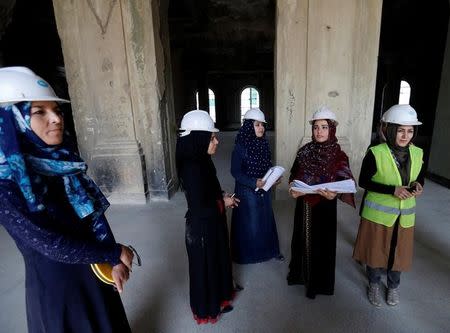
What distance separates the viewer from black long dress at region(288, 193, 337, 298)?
2.50 m

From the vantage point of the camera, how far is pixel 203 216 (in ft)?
7.29

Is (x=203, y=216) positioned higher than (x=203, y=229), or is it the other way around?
(x=203, y=216)

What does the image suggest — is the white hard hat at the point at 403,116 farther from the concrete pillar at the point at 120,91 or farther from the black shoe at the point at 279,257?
the concrete pillar at the point at 120,91

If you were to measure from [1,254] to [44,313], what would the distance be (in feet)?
10.2

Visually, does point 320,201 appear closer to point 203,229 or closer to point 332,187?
point 332,187

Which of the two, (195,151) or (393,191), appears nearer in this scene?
(195,151)

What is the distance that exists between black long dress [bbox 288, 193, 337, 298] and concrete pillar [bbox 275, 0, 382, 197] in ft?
8.81

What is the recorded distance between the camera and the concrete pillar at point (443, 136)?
229 inches

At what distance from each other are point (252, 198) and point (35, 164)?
2.16 metres

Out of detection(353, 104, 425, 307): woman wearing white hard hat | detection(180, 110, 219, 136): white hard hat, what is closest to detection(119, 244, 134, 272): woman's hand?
detection(180, 110, 219, 136): white hard hat

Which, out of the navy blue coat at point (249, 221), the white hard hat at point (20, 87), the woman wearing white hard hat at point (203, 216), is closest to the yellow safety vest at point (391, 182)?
the navy blue coat at point (249, 221)

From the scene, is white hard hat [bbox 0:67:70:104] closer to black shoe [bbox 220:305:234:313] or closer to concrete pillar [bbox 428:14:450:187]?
black shoe [bbox 220:305:234:313]

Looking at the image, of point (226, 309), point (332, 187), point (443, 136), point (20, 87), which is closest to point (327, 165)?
point (332, 187)

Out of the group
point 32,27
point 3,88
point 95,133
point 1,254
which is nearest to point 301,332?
point 3,88
